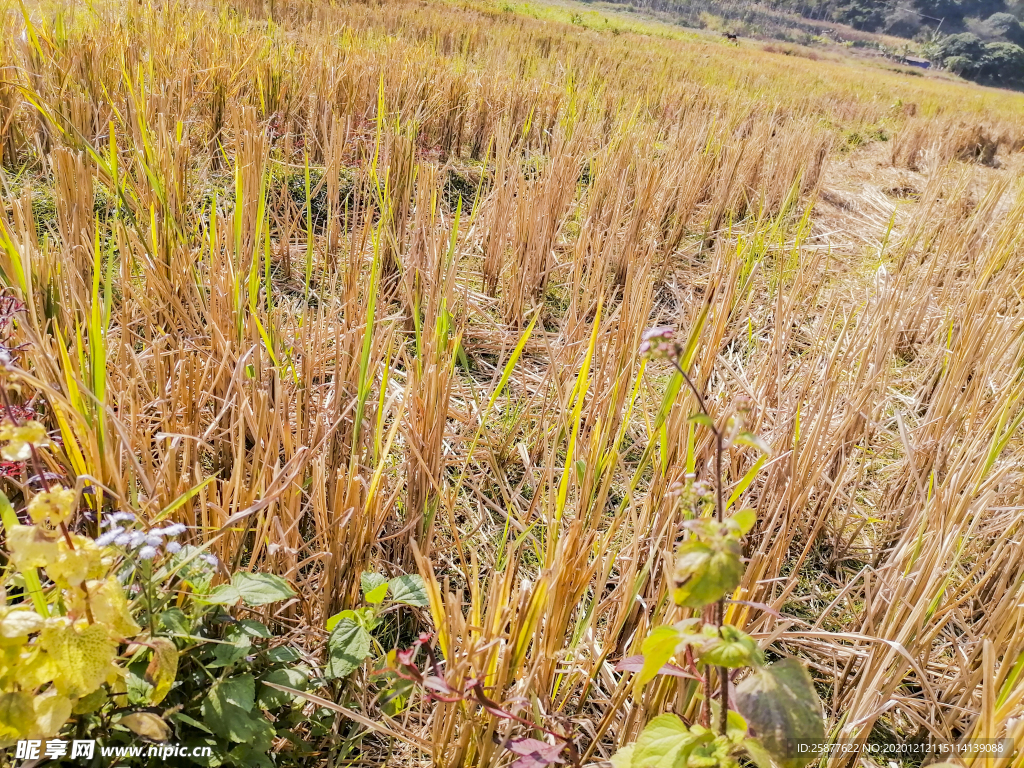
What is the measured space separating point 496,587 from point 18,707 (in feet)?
1.56

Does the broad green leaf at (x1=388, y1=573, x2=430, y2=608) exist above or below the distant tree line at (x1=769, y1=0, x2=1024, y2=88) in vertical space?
below

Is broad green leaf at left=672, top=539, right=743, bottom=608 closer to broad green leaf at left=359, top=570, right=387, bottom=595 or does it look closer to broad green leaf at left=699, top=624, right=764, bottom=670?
broad green leaf at left=699, top=624, right=764, bottom=670

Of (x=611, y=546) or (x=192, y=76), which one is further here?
(x=192, y=76)

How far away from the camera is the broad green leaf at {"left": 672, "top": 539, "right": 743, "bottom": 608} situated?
499 millimetres

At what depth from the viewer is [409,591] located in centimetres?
89

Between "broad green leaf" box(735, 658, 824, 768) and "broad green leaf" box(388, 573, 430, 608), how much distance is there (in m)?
0.47

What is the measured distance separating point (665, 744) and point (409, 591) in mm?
436

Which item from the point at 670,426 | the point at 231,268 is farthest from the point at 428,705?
the point at 231,268

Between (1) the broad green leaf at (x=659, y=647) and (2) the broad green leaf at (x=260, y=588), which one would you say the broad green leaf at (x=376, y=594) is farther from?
(1) the broad green leaf at (x=659, y=647)

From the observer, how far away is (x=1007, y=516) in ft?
4.21

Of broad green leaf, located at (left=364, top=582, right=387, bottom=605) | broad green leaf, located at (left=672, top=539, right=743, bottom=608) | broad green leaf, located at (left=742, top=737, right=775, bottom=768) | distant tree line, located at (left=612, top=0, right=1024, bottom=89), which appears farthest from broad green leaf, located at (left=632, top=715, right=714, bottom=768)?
distant tree line, located at (left=612, top=0, right=1024, bottom=89)

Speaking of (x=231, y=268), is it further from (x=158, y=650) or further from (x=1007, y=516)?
(x=1007, y=516)

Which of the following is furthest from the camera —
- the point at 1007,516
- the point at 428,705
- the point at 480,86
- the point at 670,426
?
the point at 480,86

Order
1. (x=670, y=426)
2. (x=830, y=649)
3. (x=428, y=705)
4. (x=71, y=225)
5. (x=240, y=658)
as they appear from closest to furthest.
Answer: (x=240, y=658)
(x=428, y=705)
(x=830, y=649)
(x=670, y=426)
(x=71, y=225)
